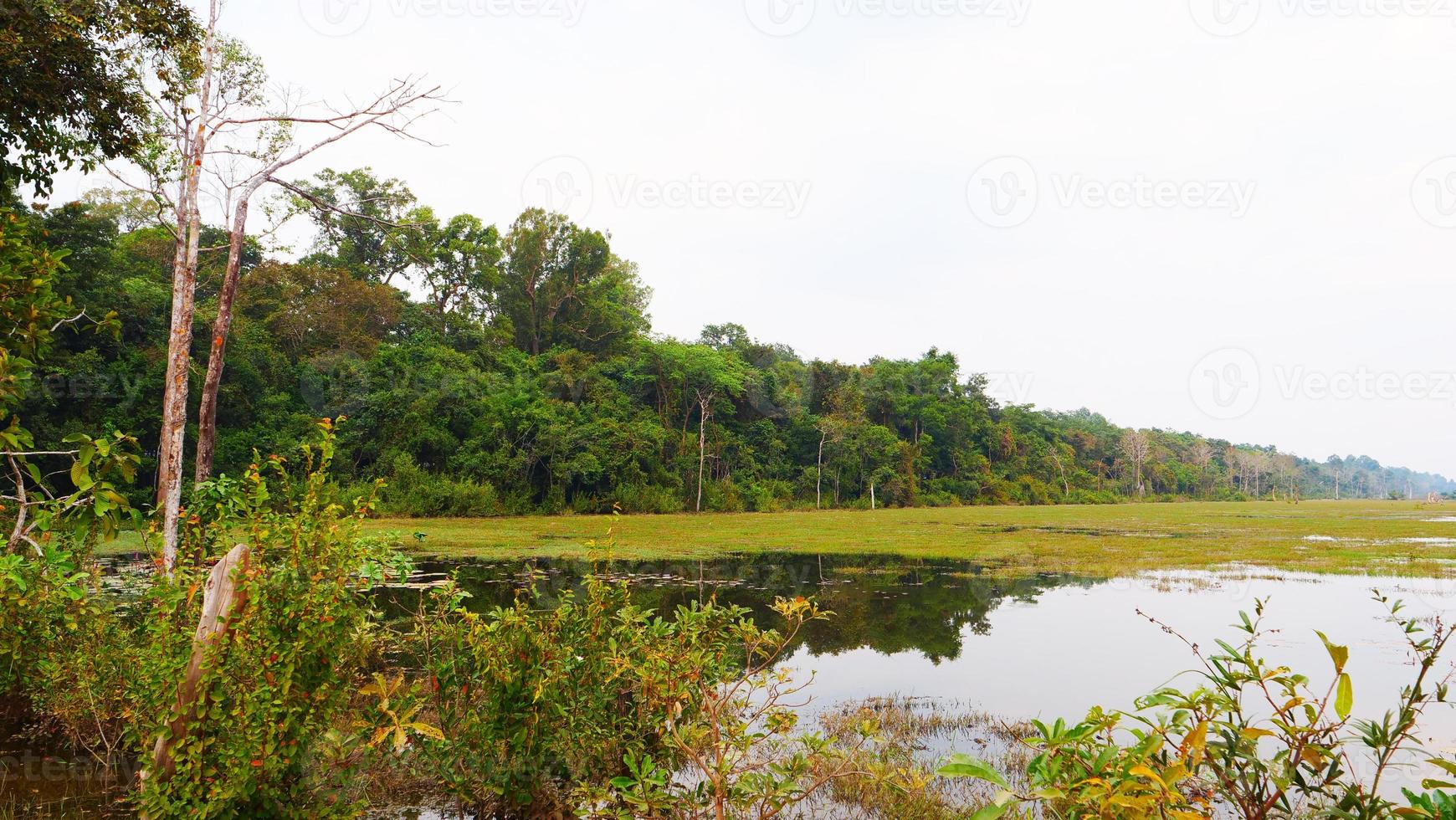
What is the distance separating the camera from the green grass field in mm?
19438

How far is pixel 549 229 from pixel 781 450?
68.9 feet

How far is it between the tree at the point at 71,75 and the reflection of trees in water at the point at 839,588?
674cm

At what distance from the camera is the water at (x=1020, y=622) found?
805 centimetres

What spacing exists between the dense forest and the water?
52.6 feet

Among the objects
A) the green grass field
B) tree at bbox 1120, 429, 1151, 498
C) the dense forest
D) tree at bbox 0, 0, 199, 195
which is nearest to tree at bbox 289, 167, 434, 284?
the dense forest

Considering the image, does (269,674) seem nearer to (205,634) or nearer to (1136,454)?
(205,634)

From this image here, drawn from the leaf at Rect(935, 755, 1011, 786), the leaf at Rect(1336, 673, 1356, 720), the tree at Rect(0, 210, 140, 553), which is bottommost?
the leaf at Rect(935, 755, 1011, 786)

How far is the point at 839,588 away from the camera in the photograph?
1506 cm

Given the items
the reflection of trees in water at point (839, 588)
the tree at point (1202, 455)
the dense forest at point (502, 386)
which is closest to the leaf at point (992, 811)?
the reflection of trees in water at point (839, 588)

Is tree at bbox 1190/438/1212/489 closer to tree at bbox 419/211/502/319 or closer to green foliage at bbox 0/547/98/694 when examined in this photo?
tree at bbox 419/211/502/319

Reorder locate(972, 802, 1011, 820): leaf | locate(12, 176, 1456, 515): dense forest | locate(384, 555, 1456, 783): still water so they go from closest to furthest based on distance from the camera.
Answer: locate(972, 802, 1011, 820): leaf → locate(384, 555, 1456, 783): still water → locate(12, 176, 1456, 515): dense forest

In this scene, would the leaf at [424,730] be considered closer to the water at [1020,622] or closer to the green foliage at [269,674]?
the green foliage at [269,674]

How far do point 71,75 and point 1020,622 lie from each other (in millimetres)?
13606

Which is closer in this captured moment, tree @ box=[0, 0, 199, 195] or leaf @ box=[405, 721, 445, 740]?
leaf @ box=[405, 721, 445, 740]
